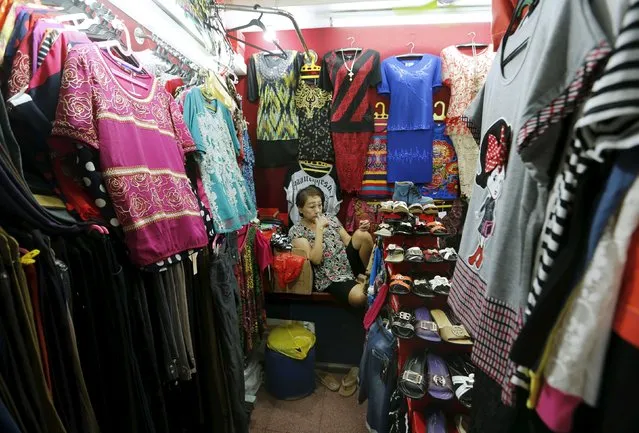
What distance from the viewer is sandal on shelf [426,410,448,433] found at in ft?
3.91

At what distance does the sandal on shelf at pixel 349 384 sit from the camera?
2.15 m

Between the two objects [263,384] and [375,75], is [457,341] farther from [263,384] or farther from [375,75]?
[375,75]

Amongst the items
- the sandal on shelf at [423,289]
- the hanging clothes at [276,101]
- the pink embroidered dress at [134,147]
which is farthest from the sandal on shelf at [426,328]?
the hanging clothes at [276,101]

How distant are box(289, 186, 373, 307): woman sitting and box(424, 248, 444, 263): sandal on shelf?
89cm

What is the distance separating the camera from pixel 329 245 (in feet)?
7.65

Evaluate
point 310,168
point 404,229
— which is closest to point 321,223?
point 310,168

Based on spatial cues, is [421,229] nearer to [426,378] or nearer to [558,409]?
[426,378]

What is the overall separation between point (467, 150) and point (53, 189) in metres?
2.48

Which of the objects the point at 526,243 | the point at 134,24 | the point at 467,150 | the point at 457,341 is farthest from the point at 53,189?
the point at 467,150

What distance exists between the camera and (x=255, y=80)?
2498 mm

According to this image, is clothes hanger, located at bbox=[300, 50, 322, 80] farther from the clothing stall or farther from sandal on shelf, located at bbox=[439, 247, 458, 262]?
sandal on shelf, located at bbox=[439, 247, 458, 262]

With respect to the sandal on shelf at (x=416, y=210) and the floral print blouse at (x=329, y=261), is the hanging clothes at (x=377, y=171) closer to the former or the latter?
the floral print blouse at (x=329, y=261)

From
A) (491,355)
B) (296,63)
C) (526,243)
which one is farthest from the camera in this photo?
(296,63)

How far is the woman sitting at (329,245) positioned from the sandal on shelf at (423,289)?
90 centimetres
